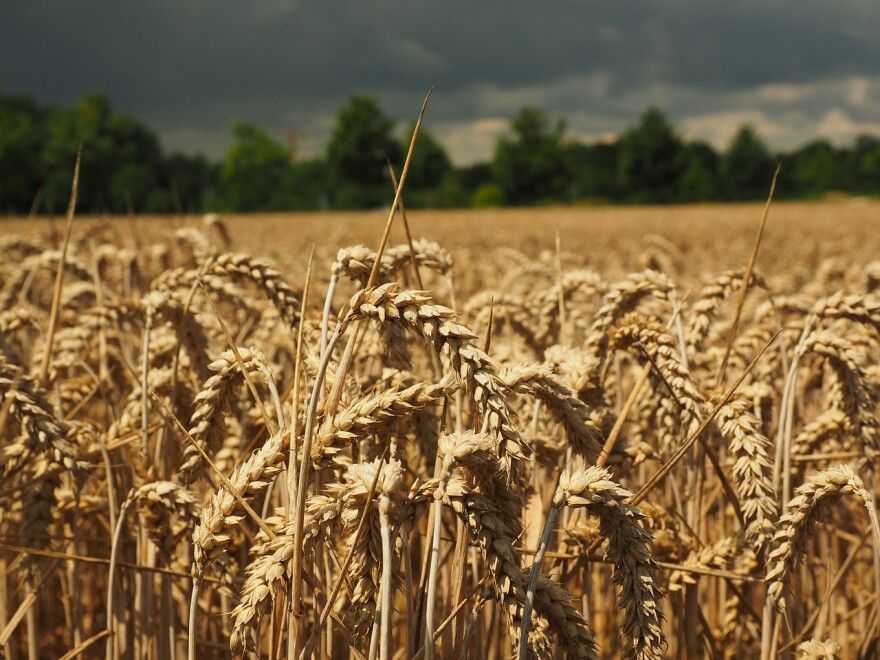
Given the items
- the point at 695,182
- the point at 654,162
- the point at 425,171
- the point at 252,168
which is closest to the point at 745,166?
the point at 695,182

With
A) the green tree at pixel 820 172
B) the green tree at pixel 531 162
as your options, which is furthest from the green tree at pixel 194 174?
the green tree at pixel 820 172

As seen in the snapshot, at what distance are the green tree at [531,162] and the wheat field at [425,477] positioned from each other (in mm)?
64916

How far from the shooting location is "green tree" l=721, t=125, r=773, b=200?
67250mm

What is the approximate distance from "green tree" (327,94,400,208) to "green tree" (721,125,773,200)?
97.8 feet

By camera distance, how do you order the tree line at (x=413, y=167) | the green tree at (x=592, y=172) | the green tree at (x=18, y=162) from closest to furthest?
the green tree at (x=18, y=162) < the tree line at (x=413, y=167) < the green tree at (x=592, y=172)

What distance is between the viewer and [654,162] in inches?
2635

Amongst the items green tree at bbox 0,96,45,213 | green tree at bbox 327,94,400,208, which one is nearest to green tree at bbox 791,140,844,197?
green tree at bbox 327,94,400,208

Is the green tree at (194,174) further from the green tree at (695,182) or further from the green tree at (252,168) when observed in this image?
the green tree at (695,182)

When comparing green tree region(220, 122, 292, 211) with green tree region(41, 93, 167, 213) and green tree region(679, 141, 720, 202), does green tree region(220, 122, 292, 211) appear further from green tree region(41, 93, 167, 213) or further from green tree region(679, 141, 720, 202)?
green tree region(679, 141, 720, 202)

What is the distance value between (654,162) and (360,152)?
25.4m

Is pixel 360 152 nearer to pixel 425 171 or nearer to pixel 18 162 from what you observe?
pixel 425 171

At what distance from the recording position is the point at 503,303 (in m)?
2.40

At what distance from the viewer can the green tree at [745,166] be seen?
67.2 meters

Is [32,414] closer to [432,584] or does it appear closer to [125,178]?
[432,584]
